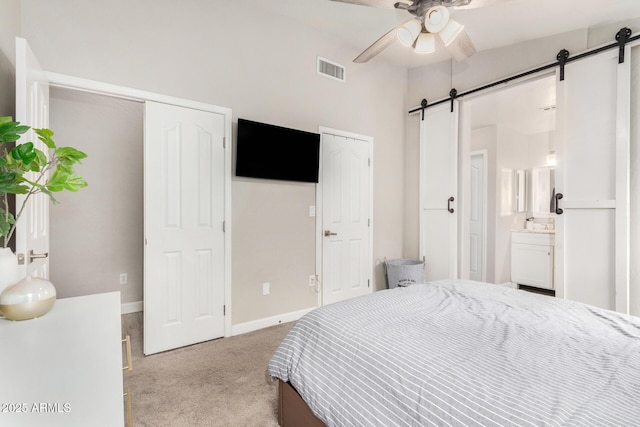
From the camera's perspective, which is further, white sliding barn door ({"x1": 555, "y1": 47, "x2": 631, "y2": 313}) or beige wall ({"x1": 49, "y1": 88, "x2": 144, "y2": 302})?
beige wall ({"x1": 49, "y1": 88, "x2": 144, "y2": 302})

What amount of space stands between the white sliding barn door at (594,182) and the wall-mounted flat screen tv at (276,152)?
235cm

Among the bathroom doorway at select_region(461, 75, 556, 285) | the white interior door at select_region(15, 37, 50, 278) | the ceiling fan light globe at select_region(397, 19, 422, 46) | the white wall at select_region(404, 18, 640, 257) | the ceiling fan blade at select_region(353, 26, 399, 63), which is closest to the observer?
the white interior door at select_region(15, 37, 50, 278)

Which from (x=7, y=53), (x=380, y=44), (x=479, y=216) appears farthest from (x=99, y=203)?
(x=479, y=216)

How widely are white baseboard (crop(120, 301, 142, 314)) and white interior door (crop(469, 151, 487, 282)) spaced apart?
4712 millimetres

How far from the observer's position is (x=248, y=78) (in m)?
2.97

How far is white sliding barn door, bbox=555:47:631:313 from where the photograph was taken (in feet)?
8.04

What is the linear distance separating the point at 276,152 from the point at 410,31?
5.13 feet

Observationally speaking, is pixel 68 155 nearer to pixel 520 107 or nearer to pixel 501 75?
pixel 501 75

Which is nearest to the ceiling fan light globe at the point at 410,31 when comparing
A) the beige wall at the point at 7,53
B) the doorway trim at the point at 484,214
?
the beige wall at the point at 7,53

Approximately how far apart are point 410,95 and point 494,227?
238cm

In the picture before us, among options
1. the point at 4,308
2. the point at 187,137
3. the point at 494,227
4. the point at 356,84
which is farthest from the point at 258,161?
the point at 494,227

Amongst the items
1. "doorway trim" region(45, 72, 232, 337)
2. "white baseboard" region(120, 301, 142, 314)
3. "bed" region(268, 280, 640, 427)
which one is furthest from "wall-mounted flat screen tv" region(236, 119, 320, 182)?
"white baseboard" region(120, 301, 142, 314)

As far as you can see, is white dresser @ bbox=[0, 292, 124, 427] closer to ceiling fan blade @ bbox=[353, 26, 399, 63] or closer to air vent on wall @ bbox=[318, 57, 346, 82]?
ceiling fan blade @ bbox=[353, 26, 399, 63]

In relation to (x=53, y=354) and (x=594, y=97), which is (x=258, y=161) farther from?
(x=594, y=97)
